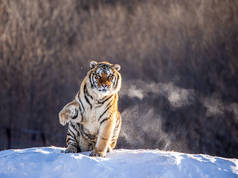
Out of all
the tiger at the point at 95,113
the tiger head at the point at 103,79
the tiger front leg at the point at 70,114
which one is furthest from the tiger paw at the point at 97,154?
Answer: the tiger head at the point at 103,79

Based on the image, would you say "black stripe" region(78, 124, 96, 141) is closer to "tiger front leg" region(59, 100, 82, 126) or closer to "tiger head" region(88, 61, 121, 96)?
"tiger front leg" region(59, 100, 82, 126)

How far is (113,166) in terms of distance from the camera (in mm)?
3309

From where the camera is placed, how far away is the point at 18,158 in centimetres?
341

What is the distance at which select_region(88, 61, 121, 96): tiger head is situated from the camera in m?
3.62

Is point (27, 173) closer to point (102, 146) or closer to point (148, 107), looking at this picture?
point (102, 146)

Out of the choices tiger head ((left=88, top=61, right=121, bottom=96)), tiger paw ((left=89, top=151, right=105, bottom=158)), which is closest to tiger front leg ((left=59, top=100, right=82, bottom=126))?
tiger head ((left=88, top=61, right=121, bottom=96))

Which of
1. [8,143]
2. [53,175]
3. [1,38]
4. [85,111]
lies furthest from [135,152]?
[1,38]

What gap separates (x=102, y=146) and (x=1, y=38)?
571cm

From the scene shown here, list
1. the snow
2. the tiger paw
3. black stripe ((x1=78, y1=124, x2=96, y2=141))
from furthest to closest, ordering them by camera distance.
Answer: black stripe ((x1=78, y1=124, x2=96, y2=141)) → the tiger paw → the snow

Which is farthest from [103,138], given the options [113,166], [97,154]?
[113,166]

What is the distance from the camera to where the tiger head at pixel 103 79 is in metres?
3.62

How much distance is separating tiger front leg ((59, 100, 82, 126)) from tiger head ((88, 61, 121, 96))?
0.76 feet

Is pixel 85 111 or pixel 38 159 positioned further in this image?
pixel 85 111

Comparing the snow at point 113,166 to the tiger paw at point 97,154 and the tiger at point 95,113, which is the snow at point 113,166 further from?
the tiger at point 95,113
